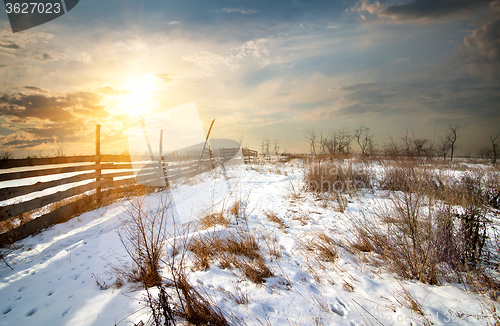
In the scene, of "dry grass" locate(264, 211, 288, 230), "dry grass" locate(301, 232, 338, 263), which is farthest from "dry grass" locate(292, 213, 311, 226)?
"dry grass" locate(301, 232, 338, 263)

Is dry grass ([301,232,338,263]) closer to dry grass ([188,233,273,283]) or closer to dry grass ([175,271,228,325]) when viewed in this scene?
dry grass ([188,233,273,283])

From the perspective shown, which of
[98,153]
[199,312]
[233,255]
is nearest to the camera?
[199,312]

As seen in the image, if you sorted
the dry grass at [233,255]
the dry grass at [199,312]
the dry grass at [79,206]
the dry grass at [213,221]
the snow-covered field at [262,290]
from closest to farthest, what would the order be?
the dry grass at [199,312] → the snow-covered field at [262,290] → the dry grass at [233,255] → the dry grass at [213,221] → the dry grass at [79,206]

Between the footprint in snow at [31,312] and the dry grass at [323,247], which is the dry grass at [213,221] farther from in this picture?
the footprint in snow at [31,312]

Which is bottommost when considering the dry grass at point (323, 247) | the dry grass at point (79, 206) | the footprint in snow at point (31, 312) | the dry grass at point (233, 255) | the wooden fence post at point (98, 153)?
the footprint in snow at point (31, 312)

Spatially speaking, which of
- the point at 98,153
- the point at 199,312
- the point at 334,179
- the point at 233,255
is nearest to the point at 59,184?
the point at 98,153

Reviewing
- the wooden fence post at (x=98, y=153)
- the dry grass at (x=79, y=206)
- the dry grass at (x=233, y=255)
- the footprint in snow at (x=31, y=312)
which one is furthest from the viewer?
the wooden fence post at (x=98, y=153)

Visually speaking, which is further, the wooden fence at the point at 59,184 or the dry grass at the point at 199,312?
the wooden fence at the point at 59,184

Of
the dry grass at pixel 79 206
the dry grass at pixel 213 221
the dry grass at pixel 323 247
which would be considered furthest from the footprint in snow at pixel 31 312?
the dry grass at pixel 323 247

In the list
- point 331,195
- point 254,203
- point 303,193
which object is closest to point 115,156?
point 254,203

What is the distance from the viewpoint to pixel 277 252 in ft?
9.75

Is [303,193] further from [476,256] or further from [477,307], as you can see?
[477,307]

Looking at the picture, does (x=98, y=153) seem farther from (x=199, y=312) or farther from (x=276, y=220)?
(x=199, y=312)

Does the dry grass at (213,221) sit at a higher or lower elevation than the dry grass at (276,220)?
higher
